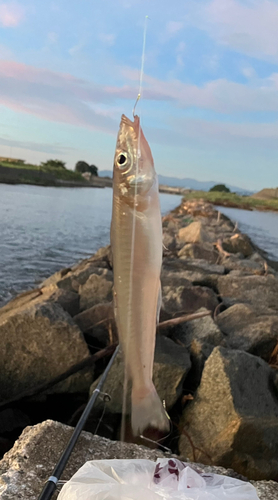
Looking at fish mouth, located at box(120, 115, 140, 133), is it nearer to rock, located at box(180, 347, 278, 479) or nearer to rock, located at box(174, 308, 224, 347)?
rock, located at box(180, 347, 278, 479)

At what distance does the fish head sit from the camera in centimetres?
183

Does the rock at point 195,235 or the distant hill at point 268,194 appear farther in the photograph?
the distant hill at point 268,194

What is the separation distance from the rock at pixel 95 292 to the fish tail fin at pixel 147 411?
10.7 ft

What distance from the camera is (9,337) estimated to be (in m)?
3.99

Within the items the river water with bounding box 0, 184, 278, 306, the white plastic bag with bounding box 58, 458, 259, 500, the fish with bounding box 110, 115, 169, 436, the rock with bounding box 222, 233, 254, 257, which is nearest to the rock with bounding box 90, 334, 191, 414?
the white plastic bag with bounding box 58, 458, 259, 500

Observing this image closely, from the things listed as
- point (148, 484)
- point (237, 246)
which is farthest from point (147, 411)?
point (237, 246)

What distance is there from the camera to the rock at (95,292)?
5570 millimetres

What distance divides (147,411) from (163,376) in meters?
1.32

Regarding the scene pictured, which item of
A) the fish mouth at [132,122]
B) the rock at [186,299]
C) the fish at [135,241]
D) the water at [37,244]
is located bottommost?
the water at [37,244]

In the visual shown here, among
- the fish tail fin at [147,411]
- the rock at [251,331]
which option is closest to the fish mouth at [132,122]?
the fish tail fin at [147,411]

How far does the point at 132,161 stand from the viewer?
6.16 feet

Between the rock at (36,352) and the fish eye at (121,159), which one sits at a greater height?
the fish eye at (121,159)

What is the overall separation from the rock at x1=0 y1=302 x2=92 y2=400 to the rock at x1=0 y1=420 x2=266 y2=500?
4.42 feet

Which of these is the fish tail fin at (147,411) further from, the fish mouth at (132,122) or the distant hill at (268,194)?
the distant hill at (268,194)
